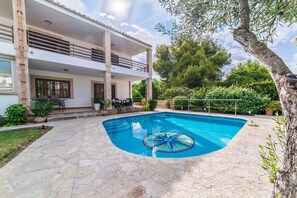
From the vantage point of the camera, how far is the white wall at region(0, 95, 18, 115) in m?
6.62

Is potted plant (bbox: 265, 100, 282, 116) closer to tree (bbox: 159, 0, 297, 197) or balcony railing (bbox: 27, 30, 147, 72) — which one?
tree (bbox: 159, 0, 297, 197)

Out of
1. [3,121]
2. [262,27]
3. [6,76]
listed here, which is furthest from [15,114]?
[262,27]

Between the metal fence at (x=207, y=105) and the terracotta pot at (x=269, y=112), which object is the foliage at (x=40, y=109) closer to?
the metal fence at (x=207, y=105)

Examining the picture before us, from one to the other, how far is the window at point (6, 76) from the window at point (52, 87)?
303 centimetres

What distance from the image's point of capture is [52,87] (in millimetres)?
10461

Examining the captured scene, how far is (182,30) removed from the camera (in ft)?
12.7

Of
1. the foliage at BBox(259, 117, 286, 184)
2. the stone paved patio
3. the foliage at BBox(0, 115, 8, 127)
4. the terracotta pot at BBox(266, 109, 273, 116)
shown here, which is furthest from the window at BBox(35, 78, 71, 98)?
the terracotta pot at BBox(266, 109, 273, 116)

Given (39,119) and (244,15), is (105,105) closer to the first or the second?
(39,119)

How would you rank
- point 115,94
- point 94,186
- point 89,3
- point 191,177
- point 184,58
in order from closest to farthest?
point 94,186 → point 191,177 → point 89,3 → point 115,94 → point 184,58

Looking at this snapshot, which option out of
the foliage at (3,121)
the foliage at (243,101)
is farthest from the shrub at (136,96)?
the foliage at (3,121)

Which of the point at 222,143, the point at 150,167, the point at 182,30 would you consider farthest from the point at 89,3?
the point at 222,143

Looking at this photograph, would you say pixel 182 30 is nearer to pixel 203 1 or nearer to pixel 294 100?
pixel 203 1

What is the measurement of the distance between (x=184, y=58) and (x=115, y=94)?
10.9 m

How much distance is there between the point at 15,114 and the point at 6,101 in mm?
Answer: 940
